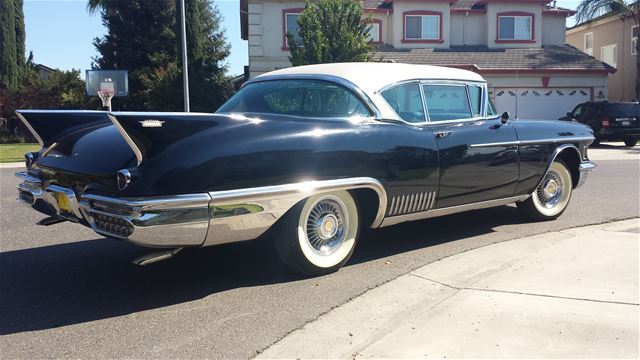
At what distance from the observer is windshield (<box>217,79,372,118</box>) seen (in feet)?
15.2

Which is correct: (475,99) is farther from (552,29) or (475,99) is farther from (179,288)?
(552,29)

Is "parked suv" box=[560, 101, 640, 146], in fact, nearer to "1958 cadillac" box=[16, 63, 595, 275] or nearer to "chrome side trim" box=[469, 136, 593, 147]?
"chrome side trim" box=[469, 136, 593, 147]

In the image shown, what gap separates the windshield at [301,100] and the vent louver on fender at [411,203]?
2.46 ft

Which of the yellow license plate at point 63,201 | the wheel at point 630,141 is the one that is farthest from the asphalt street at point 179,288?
A: the wheel at point 630,141

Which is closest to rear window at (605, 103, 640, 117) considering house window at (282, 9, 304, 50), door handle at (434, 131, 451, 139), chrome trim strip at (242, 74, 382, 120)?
house window at (282, 9, 304, 50)

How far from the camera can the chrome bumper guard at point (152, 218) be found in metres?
3.43

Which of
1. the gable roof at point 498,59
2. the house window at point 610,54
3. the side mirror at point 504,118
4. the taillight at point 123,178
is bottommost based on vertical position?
the taillight at point 123,178

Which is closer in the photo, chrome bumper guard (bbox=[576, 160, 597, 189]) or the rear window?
chrome bumper guard (bbox=[576, 160, 597, 189])

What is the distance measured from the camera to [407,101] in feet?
16.5

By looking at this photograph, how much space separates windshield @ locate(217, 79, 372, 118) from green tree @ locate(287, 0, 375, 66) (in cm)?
1453

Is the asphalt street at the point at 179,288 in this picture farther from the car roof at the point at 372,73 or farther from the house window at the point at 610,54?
the house window at the point at 610,54

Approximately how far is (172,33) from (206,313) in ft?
99.1

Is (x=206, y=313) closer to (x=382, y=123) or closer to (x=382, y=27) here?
(x=382, y=123)

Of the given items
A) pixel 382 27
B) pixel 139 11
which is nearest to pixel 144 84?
pixel 139 11
